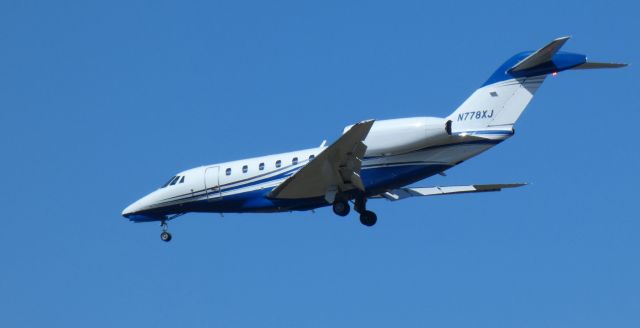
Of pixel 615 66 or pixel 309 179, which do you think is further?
pixel 309 179

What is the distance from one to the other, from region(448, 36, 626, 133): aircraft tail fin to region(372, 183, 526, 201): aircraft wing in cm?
351

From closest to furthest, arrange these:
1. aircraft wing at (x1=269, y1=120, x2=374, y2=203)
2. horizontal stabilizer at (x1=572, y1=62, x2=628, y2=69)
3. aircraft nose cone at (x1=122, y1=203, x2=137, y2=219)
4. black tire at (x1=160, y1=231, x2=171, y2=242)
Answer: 1. horizontal stabilizer at (x1=572, y1=62, x2=628, y2=69)
2. aircraft wing at (x1=269, y1=120, x2=374, y2=203)
3. black tire at (x1=160, y1=231, x2=171, y2=242)
4. aircraft nose cone at (x1=122, y1=203, x2=137, y2=219)

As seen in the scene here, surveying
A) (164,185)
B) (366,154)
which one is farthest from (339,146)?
(164,185)

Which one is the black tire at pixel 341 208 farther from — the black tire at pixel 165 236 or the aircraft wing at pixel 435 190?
the black tire at pixel 165 236

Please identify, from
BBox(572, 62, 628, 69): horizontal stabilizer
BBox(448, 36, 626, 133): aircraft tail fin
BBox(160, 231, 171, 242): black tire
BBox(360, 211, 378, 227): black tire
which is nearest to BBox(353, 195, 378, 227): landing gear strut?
BBox(360, 211, 378, 227): black tire

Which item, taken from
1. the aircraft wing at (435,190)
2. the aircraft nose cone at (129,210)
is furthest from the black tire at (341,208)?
the aircraft nose cone at (129,210)

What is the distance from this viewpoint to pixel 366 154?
3825 cm

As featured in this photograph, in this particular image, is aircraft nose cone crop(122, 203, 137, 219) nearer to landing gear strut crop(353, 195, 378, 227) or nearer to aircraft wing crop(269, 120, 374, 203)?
aircraft wing crop(269, 120, 374, 203)

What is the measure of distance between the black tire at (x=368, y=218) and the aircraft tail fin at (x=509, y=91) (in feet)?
13.7

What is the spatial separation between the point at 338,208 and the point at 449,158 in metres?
3.99

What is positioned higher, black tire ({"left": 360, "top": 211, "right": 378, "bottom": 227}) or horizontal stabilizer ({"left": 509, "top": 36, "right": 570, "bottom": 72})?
horizontal stabilizer ({"left": 509, "top": 36, "right": 570, "bottom": 72})

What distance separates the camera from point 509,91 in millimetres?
37906

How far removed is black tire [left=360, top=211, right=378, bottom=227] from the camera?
40.4 m

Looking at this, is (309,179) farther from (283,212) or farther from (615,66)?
(615,66)
